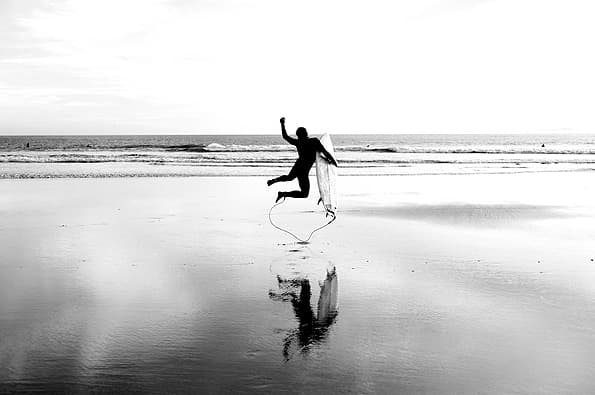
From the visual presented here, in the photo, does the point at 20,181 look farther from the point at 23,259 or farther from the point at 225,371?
the point at 225,371

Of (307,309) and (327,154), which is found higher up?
(327,154)

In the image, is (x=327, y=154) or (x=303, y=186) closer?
(x=303, y=186)

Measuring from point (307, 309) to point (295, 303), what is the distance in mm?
268

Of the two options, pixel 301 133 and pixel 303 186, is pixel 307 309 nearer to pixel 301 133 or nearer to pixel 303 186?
pixel 303 186

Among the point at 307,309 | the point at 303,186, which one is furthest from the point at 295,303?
the point at 303,186

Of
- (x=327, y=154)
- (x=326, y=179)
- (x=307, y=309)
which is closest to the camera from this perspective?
(x=307, y=309)

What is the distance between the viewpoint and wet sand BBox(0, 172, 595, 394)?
16.1 ft

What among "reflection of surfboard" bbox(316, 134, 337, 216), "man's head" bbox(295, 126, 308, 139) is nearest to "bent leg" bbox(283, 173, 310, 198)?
"reflection of surfboard" bbox(316, 134, 337, 216)

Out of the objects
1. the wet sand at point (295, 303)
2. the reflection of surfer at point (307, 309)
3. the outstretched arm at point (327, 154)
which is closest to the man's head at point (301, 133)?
the outstretched arm at point (327, 154)

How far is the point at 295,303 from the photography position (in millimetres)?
7102

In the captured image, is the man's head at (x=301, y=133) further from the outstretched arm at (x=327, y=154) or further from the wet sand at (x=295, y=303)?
the wet sand at (x=295, y=303)

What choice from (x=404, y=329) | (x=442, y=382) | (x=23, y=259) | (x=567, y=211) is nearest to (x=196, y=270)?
(x=23, y=259)

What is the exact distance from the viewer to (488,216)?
15266mm

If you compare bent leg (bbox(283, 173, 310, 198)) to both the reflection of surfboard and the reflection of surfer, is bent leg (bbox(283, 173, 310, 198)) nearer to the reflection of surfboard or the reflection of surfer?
the reflection of surfboard
